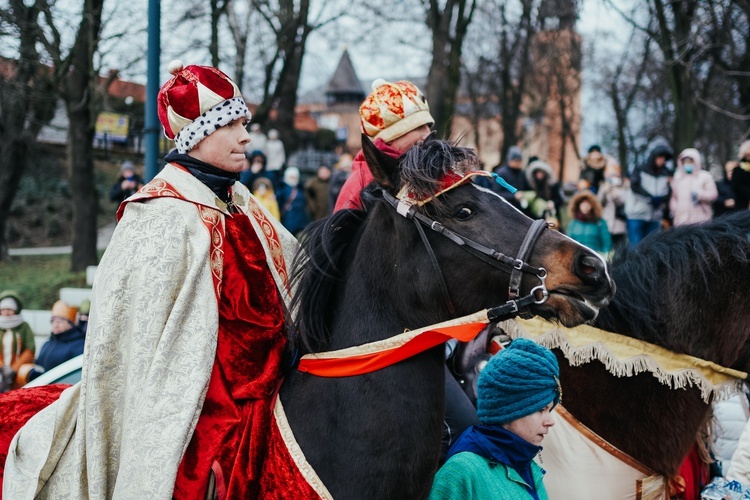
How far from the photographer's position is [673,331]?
12.7ft

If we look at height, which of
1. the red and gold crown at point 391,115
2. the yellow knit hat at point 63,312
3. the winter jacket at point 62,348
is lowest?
the winter jacket at point 62,348

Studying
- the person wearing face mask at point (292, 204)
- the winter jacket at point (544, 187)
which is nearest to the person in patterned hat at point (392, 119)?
the winter jacket at point (544, 187)

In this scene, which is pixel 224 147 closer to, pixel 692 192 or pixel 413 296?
pixel 413 296

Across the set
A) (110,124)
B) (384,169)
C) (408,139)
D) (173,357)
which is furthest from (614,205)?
(110,124)

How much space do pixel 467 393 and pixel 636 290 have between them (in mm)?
1082

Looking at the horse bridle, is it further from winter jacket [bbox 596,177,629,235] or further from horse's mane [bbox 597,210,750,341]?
Result: winter jacket [bbox 596,177,629,235]

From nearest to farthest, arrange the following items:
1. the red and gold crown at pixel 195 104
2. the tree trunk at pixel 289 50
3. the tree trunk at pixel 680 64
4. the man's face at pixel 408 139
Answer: the red and gold crown at pixel 195 104, the man's face at pixel 408 139, the tree trunk at pixel 680 64, the tree trunk at pixel 289 50

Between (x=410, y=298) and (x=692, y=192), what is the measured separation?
8.06 m

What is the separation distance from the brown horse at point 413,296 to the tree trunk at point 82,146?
11790 mm

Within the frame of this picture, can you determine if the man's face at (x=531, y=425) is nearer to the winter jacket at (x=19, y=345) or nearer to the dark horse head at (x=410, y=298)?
the dark horse head at (x=410, y=298)

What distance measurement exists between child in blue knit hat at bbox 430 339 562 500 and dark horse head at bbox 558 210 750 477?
2.26ft

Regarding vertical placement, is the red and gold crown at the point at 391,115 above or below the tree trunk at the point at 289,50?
below

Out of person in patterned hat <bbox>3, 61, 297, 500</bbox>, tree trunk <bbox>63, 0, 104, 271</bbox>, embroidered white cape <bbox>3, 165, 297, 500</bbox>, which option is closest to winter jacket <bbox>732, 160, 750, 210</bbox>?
person in patterned hat <bbox>3, 61, 297, 500</bbox>

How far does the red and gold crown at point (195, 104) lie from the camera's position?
10.2 feet
